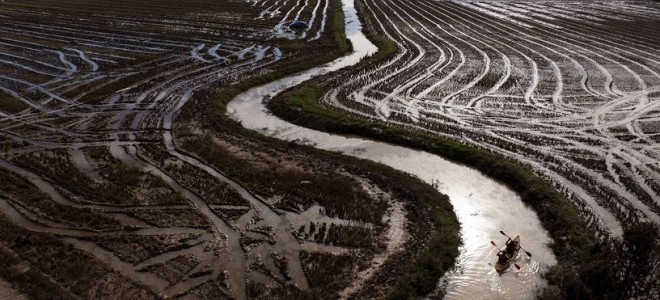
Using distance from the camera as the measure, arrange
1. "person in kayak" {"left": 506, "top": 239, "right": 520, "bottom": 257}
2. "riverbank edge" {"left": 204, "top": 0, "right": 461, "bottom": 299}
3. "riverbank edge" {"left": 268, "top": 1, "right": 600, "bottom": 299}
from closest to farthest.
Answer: "riverbank edge" {"left": 204, "top": 0, "right": 461, "bottom": 299} → "person in kayak" {"left": 506, "top": 239, "right": 520, "bottom": 257} → "riverbank edge" {"left": 268, "top": 1, "right": 600, "bottom": 299}

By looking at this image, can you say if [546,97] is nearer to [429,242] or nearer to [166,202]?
[429,242]

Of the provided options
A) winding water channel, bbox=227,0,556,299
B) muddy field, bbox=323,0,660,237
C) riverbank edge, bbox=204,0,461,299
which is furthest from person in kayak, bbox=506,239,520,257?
muddy field, bbox=323,0,660,237

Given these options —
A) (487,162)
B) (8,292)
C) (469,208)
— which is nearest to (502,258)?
(469,208)

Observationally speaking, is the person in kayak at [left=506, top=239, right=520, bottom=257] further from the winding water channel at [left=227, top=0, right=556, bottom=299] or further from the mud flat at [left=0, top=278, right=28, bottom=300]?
the mud flat at [left=0, top=278, right=28, bottom=300]

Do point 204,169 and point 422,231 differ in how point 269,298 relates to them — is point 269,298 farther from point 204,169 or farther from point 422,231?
point 204,169

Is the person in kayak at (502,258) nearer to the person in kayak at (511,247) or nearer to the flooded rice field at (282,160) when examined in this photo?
the person in kayak at (511,247)

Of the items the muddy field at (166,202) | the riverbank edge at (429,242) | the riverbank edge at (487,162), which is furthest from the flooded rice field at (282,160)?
the riverbank edge at (487,162)

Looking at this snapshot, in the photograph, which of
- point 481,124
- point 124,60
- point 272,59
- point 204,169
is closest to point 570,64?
point 481,124
